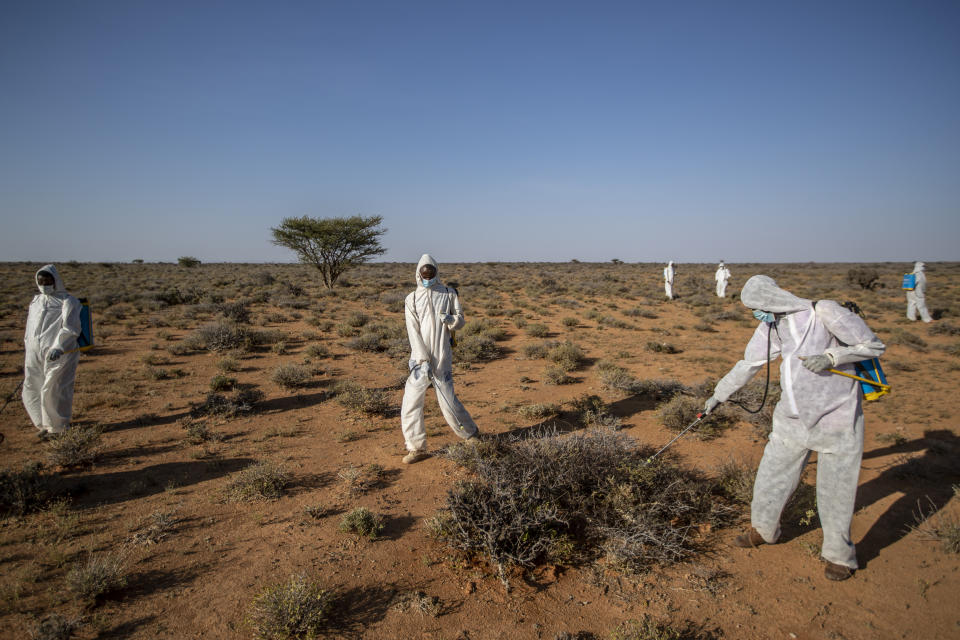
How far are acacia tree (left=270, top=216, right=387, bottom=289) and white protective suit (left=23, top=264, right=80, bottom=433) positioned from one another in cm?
1918

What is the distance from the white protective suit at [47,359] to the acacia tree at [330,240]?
19185 mm

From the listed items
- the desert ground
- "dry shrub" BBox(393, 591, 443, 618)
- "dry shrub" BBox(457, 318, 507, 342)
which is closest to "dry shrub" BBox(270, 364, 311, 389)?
the desert ground

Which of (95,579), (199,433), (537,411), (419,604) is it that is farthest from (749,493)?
(199,433)

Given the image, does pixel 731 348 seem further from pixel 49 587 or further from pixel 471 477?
pixel 49 587

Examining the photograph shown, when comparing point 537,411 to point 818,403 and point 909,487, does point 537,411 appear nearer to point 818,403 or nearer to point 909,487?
point 818,403

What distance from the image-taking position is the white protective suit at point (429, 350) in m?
4.74

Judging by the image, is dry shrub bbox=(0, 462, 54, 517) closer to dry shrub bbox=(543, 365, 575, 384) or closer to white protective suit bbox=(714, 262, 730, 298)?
dry shrub bbox=(543, 365, 575, 384)

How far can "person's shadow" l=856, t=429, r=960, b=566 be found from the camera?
3.56 metres

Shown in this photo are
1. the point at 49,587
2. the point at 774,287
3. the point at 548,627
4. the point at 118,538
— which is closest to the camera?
the point at 548,627

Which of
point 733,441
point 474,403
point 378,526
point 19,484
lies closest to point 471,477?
point 378,526

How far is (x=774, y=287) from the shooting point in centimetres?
312

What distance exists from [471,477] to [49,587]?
3.35 metres

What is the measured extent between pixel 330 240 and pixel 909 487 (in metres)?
25.1

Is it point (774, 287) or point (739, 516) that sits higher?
point (774, 287)
